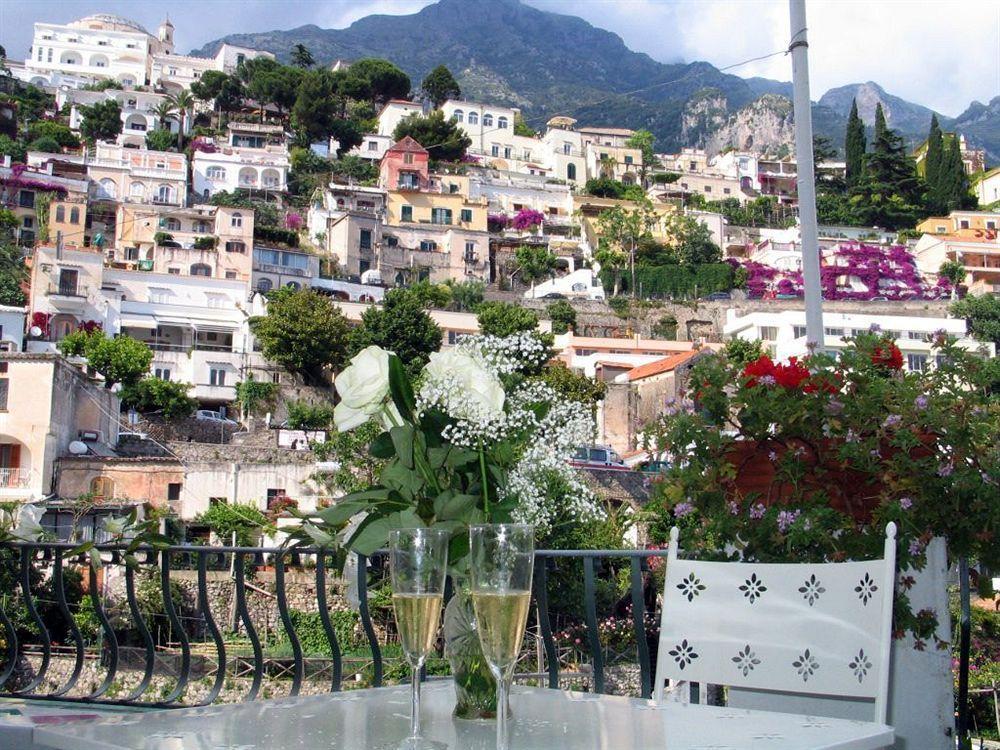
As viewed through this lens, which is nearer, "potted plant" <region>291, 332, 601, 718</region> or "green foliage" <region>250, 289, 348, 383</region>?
"potted plant" <region>291, 332, 601, 718</region>

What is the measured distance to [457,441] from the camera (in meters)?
2.15

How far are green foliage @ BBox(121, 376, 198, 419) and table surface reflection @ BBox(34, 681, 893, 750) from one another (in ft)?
103

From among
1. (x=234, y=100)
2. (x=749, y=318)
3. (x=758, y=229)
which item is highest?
(x=234, y=100)

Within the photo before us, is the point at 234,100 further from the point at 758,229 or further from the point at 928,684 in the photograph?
the point at 928,684

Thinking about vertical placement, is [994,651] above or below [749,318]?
below

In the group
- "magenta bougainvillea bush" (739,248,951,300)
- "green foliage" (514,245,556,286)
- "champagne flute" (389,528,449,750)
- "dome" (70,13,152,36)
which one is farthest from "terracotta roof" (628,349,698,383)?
"dome" (70,13,152,36)

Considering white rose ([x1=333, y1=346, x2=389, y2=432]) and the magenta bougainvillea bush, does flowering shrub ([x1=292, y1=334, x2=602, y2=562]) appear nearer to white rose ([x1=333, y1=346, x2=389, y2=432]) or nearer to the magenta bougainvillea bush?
white rose ([x1=333, y1=346, x2=389, y2=432])

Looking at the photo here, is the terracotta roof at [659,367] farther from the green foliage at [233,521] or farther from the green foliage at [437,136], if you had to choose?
the green foliage at [437,136]

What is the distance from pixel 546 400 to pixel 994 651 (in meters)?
17.5

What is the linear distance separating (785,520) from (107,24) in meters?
93.1

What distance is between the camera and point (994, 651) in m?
17.1

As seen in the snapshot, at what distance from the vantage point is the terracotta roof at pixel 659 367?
33.0 metres

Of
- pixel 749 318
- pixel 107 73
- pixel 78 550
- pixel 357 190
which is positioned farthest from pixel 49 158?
pixel 78 550

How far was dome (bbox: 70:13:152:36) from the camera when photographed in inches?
3233
